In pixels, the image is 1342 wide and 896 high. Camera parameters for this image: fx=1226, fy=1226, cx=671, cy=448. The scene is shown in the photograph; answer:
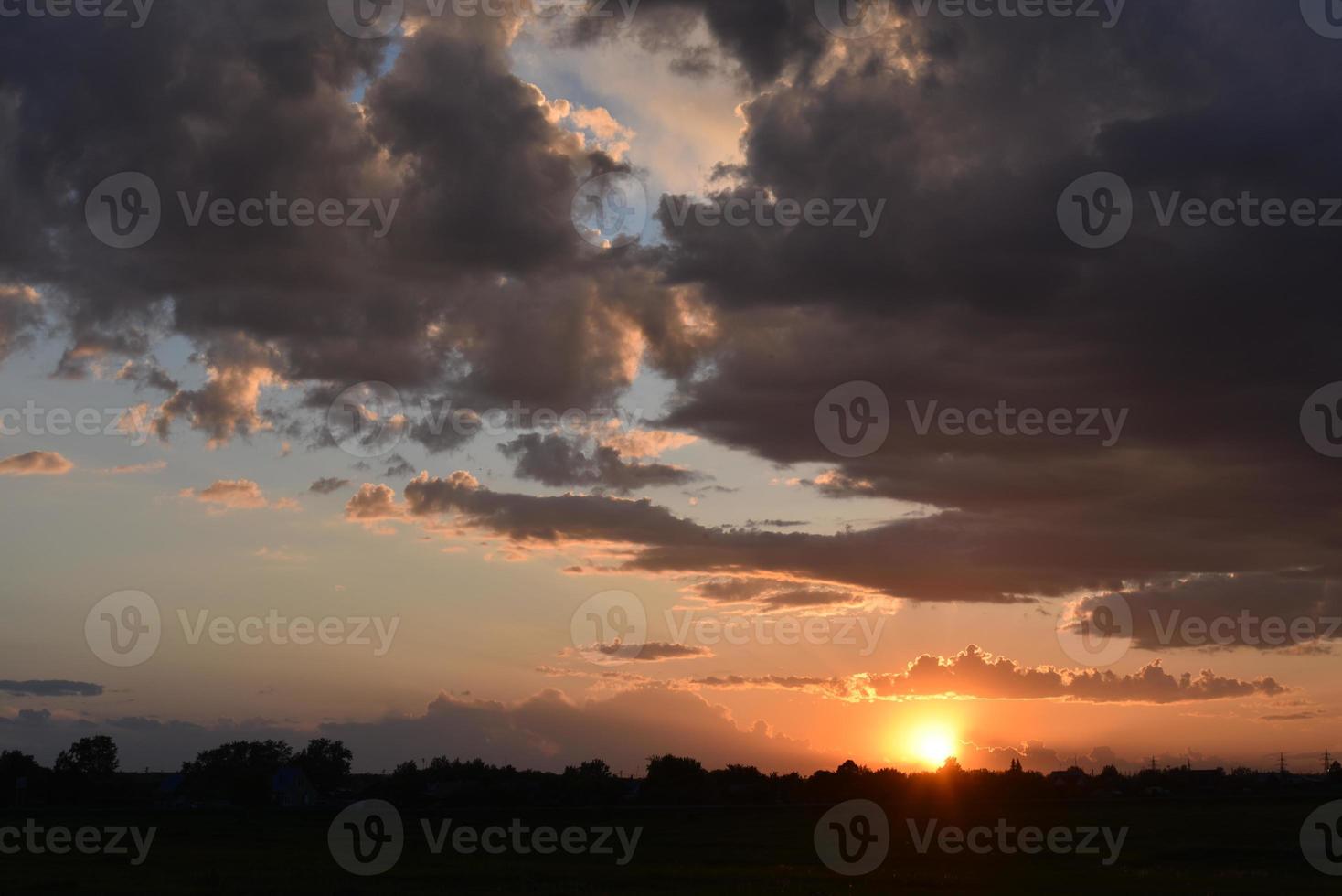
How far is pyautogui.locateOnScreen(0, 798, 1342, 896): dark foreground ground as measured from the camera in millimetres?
59094

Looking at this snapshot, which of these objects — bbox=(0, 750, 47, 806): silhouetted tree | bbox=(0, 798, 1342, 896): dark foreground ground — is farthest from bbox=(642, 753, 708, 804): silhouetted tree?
bbox=(0, 750, 47, 806): silhouetted tree

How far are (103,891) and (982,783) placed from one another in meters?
118

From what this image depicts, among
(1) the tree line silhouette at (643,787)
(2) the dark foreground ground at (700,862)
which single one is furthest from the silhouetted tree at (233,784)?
(2) the dark foreground ground at (700,862)

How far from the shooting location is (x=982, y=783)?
152m

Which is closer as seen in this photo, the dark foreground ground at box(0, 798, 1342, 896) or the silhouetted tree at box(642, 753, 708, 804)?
the dark foreground ground at box(0, 798, 1342, 896)

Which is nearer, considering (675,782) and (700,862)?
(700,862)

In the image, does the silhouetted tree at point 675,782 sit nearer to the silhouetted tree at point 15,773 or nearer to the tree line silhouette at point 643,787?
the tree line silhouette at point 643,787

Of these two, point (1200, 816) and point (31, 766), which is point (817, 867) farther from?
point (31, 766)

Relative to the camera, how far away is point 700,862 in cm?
7662

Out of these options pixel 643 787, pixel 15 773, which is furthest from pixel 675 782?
pixel 15 773

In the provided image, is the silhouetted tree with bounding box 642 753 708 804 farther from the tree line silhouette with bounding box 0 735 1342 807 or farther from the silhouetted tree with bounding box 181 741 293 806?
the silhouetted tree with bounding box 181 741 293 806

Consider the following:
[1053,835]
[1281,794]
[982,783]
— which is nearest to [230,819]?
[1053,835]

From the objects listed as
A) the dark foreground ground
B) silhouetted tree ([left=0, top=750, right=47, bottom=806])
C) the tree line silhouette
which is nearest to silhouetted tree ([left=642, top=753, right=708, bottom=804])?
the tree line silhouette

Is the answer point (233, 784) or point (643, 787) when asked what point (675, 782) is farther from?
point (233, 784)
